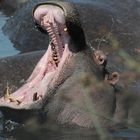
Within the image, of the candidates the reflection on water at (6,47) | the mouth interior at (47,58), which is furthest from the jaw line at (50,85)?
the reflection on water at (6,47)

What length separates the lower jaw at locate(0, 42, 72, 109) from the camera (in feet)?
21.4

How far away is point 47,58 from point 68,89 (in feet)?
1.13

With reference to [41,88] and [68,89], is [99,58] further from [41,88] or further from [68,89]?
[41,88]

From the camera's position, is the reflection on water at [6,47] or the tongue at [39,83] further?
the reflection on water at [6,47]

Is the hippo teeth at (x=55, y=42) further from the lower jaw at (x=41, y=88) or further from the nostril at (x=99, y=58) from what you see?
the nostril at (x=99, y=58)

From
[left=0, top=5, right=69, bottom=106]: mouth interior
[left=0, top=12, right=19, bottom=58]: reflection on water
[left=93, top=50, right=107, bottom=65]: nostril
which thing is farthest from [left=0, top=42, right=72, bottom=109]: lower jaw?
[left=0, top=12, right=19, bottom=58]: reflection on water

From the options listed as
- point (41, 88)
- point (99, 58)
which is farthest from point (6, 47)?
point (41, 88)

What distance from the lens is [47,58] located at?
6.71m

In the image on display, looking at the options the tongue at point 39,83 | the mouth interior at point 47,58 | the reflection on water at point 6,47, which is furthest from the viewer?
the reflection on water at point 6,47

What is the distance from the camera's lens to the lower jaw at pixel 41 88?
21.4 ft

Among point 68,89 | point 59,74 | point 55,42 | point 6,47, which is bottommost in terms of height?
point 6,47

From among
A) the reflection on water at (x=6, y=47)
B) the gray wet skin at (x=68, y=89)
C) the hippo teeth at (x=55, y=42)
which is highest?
the hippo teeth at (x=55, y=42)

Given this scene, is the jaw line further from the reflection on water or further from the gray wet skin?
the reflection on water

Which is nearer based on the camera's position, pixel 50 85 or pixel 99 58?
pixel 50 85
